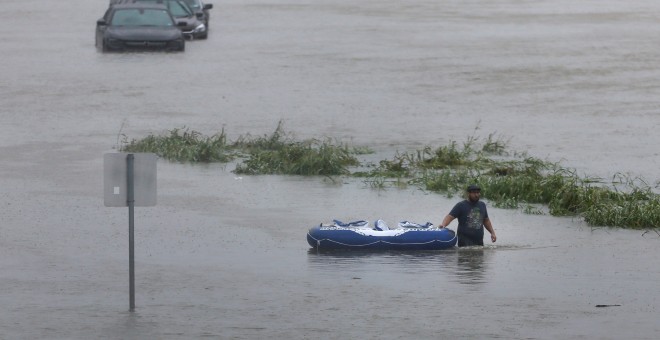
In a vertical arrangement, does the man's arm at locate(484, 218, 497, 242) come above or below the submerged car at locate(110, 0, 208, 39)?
below

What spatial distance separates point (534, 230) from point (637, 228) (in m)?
1.40

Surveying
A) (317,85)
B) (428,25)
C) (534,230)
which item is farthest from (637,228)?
(428,25)

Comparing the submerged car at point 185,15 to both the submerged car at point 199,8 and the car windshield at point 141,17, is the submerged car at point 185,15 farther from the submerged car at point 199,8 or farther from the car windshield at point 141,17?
the car windshield at point 141,17

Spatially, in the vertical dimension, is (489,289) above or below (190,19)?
below

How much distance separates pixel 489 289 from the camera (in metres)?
17.8

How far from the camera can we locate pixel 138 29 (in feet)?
141

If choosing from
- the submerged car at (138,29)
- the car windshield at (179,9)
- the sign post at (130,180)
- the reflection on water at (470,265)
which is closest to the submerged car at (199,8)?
the car windshield at (179,9)

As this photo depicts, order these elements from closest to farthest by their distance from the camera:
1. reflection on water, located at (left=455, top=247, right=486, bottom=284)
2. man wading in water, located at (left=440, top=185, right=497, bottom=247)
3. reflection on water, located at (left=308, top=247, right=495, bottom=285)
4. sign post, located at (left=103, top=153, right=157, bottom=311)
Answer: sign post, located at (left=103, top=153, right=157, bottom=311), reflection on water, located at (left=455, top=247, right=486, bottom=284), reflection on water, located at (left=308, top=247, right=495, bottom=285), man wading in water, located at (left=440, top=185, right=497, bottom=247)

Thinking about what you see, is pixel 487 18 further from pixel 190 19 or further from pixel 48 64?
pixel 48 64

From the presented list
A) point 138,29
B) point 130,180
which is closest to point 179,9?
point 138,29

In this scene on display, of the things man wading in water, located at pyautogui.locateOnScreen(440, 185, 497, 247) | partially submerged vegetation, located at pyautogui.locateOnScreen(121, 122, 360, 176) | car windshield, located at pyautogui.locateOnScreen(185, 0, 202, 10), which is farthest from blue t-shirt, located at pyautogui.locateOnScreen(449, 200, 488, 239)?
car windshield, located at pyautogui.locateOnScreen(185, 0, 202, 10)

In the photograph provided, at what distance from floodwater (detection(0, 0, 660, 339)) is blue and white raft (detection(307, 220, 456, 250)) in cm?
17

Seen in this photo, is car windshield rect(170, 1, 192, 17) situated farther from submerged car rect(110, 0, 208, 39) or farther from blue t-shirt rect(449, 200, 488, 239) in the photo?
blue t-shirt rect(449, 200, 488, 239)

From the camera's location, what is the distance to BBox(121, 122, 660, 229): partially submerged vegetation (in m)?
23.2
